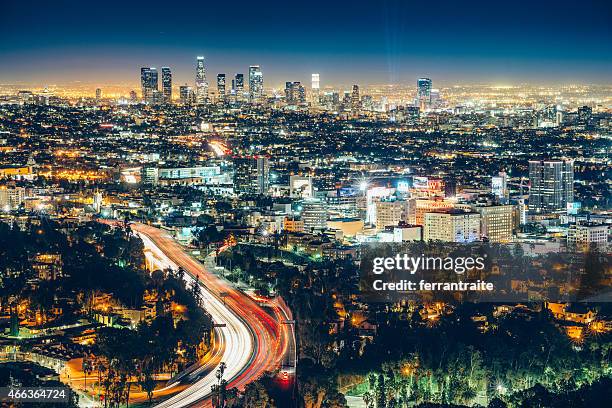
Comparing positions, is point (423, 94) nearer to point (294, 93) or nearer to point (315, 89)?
point (315, 89)

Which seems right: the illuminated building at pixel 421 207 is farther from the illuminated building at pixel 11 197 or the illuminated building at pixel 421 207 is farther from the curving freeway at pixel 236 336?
the illuminated building at pixel 11 197

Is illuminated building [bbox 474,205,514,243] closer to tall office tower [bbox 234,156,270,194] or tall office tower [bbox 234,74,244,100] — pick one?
tall office tower [bbox 234,156,270,194]

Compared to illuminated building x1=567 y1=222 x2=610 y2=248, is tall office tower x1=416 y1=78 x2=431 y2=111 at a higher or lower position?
higher

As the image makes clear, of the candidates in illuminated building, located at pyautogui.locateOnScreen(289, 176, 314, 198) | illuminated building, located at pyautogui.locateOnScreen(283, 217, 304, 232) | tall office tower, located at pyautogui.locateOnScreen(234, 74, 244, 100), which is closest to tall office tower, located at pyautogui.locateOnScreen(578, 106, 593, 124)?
illuminated building, located at pyautogui.locateOnScreen(289, 176, 314, 198)

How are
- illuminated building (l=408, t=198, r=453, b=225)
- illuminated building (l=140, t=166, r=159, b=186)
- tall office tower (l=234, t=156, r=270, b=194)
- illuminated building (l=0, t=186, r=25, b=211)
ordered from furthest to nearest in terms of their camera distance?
illuminated building (l=140, t=166, r=159, b=186)
tall office tower (l=234, t=156, r=270, b=194)
illuminated building (l=0, t=186, r=25, b=211)
illuminated building (l=408, t=198, r=453, b=225)

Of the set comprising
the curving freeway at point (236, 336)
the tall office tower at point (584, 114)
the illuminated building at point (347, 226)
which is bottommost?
the curving freeway at point (236, 336)

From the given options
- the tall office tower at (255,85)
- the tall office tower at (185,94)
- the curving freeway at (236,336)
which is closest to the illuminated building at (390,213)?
the curving freeway at (236,336)
